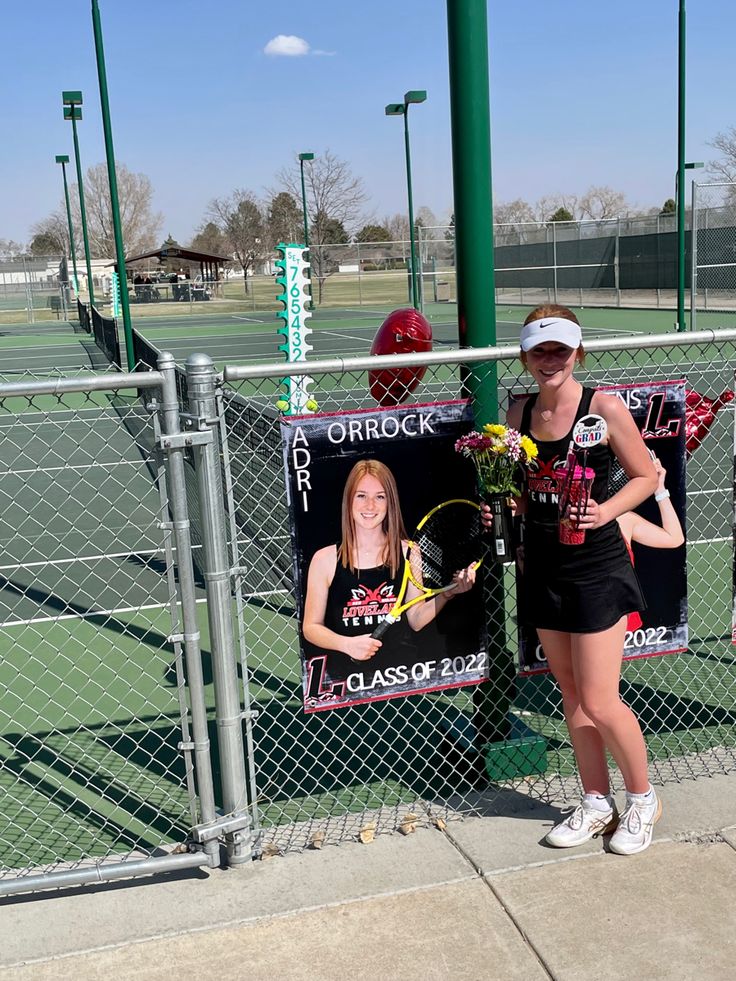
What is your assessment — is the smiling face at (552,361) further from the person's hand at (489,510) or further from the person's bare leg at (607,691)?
the person's bare leg at (607,691)

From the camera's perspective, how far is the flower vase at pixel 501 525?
379cm

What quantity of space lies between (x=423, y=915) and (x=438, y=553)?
1321mm

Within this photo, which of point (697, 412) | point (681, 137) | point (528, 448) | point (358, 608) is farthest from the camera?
point (681, 137)

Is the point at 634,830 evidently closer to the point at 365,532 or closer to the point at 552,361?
→ the point at 365,532

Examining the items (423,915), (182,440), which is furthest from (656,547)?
(182,440)

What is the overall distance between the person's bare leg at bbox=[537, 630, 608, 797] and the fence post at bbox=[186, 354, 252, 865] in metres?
1.17

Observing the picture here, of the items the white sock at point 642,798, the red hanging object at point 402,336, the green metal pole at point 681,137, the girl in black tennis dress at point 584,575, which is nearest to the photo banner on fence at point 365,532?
the girl in black tennis dress at point 584,575

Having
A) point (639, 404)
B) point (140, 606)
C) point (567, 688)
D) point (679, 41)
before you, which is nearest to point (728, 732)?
point (567, 688)

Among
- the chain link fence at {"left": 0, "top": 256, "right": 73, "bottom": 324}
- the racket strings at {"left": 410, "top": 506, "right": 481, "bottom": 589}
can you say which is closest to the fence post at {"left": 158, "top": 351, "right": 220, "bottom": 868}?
the racket strings at {"left": 410, "top": 506, "right": 481, "bottom": 589}

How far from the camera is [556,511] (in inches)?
144

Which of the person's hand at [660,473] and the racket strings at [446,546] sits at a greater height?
the person's hand at [660,473]

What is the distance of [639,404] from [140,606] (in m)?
4.14

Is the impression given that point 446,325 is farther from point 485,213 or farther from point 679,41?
point 485,213

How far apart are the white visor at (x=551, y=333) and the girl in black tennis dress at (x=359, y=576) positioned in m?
0.75
